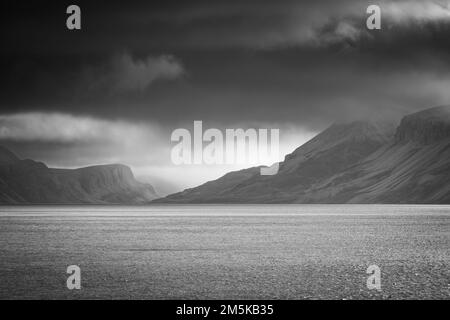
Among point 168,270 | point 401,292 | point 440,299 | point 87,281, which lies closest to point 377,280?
point 401,292

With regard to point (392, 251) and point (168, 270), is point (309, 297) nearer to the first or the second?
point (168, 270)

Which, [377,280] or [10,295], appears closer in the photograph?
[10,295]
